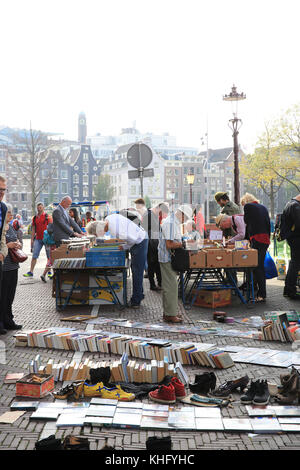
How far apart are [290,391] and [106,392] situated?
1600 millimetres

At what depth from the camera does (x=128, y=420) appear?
4.16 m

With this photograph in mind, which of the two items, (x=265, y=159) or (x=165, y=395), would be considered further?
(x=265, y=159)

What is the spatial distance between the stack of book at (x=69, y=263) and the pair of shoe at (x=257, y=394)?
180 inches

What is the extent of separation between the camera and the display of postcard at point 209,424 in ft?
13.2

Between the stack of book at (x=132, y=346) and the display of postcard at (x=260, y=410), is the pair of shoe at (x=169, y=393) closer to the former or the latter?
the display of postcard at (x=260, y=410)

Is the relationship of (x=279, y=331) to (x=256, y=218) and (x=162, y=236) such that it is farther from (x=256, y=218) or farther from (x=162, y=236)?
(x=256, y=218)

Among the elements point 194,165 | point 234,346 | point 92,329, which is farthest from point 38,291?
point 194,165

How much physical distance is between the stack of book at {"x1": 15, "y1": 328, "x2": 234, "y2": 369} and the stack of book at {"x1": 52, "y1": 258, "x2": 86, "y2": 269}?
1.89m

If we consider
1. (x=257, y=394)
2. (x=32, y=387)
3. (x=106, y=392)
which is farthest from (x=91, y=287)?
(x=257, y=394)

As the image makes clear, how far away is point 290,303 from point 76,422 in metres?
6.00

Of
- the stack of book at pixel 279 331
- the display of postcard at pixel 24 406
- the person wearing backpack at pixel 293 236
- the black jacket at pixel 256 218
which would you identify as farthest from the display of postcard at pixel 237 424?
the person wearing backpack at pixel 293 236

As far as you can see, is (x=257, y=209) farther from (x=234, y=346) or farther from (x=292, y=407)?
(x=292, y=407)

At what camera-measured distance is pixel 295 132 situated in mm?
35406

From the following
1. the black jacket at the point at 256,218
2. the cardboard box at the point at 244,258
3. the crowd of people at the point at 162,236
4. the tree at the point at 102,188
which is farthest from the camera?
the tree at the point at 102,188
